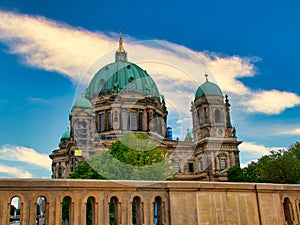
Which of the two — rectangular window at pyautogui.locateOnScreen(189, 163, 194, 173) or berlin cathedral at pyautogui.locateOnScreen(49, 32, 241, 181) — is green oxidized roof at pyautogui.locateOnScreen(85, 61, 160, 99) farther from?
rectangular window at pyautogui.locateOnScreen(189, 163, 194, 173)

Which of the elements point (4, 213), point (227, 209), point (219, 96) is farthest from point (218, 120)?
point (4, 213)

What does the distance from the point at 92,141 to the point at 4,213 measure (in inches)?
1736

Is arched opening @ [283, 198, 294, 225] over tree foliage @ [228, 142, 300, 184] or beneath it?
beneath

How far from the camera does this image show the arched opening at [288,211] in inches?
556

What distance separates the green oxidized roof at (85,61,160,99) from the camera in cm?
6616

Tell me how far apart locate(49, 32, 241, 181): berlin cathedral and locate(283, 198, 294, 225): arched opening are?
39373 mm

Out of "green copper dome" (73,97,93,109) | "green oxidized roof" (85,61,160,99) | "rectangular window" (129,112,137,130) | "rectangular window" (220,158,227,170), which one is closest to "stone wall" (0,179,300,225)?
"rectangular window" (220,158,227,170)

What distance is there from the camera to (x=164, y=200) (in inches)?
486

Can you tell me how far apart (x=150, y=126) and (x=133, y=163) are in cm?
3065

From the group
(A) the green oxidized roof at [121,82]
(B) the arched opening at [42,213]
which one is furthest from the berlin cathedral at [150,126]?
(B) the arched opening at [42,213]

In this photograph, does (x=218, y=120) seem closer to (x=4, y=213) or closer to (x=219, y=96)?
(x=219, y=96)

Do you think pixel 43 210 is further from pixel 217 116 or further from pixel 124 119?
pixel 217 116

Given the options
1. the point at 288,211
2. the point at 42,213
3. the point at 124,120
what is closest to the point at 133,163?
the point at 288,211

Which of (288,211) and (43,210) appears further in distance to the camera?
(43,210)
